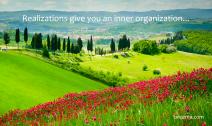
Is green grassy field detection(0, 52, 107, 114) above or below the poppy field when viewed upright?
below

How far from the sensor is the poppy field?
26.8ft

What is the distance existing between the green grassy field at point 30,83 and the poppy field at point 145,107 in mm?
23639

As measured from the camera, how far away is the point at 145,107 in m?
11.3

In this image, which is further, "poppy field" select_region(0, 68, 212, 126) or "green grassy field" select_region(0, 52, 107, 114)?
"green grassy field" select_region(0, 52, 107, 114)

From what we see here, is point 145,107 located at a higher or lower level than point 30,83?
higher

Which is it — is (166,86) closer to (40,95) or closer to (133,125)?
(133,125)

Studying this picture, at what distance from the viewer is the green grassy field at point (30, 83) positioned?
48.6 m

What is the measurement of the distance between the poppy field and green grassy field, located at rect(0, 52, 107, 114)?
23639mm

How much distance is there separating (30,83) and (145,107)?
55.3m

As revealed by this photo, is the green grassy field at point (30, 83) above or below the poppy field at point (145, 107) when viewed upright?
below

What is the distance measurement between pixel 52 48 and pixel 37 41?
15.8 m

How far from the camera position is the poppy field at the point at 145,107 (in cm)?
817

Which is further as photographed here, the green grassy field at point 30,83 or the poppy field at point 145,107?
the green grassy field at point 30,83

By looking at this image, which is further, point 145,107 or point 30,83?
point 30,83
